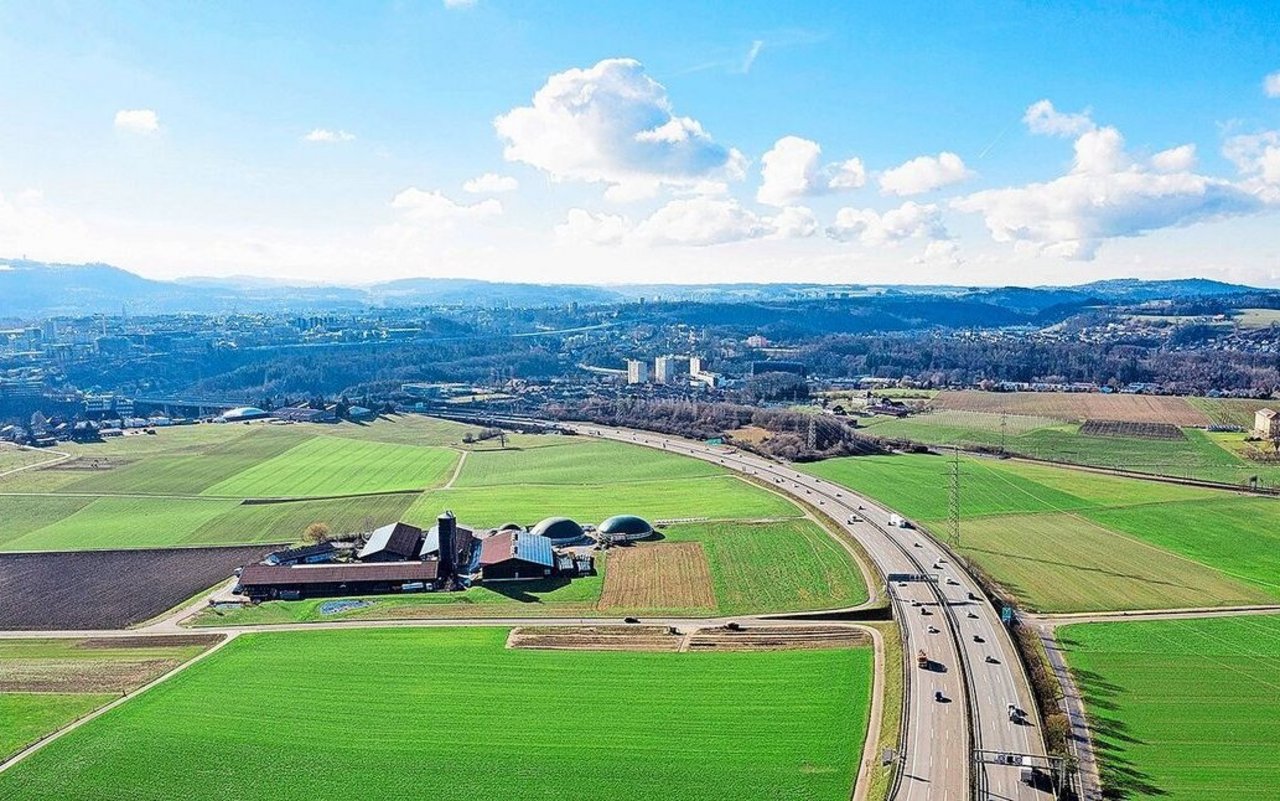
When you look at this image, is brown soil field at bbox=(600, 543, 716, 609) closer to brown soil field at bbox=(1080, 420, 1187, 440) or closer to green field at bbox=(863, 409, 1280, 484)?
green field at bbox=(863, 409, 1280, 484)

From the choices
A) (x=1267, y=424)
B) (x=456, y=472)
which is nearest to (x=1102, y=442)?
(x=1267, y=424)

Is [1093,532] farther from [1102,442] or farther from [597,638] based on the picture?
[1102,442]

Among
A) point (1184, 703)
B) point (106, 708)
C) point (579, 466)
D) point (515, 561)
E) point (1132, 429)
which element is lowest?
point (106, 708)

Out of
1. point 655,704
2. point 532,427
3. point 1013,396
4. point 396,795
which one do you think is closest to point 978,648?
point 655,704

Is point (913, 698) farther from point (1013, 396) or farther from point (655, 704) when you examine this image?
point (1013, 396)

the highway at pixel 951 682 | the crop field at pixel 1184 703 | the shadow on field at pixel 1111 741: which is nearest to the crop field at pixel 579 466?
the highway at pixel 951 682

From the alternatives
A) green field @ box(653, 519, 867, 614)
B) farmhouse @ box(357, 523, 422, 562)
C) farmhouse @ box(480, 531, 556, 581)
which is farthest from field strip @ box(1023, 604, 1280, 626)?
farmhouse @ box(357, 523, 422, 562)
